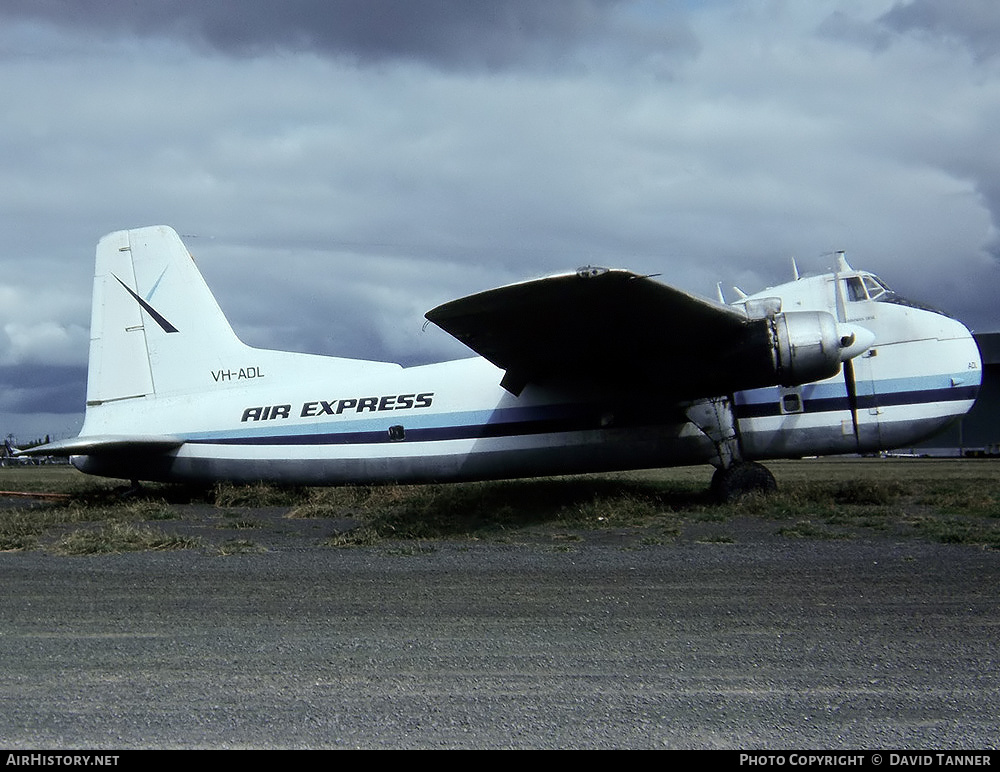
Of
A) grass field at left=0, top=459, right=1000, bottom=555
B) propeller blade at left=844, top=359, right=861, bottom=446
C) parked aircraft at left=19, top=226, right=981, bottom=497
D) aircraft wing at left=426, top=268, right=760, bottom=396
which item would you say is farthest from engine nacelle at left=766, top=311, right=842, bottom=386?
grass field at left=0, top=459, right=1000, bottom=555

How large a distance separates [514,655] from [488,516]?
747 cm

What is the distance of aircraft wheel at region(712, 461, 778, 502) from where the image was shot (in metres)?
12.6

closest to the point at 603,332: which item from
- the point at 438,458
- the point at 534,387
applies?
the point at 534,387

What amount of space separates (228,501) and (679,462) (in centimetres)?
795

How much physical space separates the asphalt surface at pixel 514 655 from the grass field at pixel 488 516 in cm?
195

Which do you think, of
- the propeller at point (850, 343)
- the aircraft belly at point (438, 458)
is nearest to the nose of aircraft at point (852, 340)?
the propeller at point (850, 343)

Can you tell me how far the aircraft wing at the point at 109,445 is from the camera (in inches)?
554

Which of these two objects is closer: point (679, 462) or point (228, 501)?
point (679, 462)

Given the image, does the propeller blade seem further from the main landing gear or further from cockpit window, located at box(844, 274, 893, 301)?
the main landing gear

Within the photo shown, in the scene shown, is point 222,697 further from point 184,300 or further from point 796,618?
point 184,300

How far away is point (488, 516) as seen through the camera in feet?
40.0

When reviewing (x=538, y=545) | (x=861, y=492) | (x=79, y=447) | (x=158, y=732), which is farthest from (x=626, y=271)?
(x=79, y=447)

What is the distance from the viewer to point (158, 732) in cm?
353

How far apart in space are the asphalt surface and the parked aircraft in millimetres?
4327
